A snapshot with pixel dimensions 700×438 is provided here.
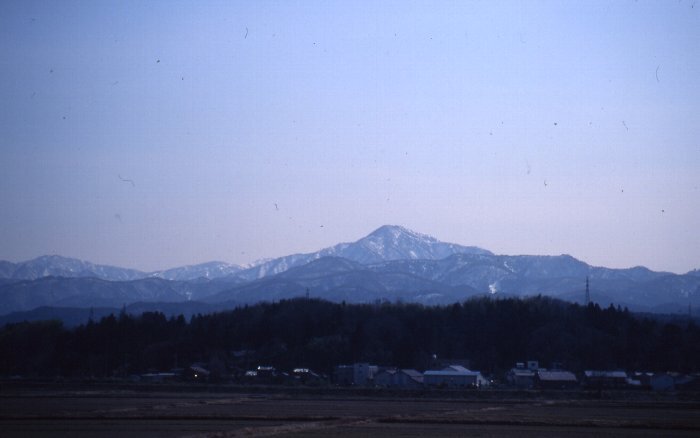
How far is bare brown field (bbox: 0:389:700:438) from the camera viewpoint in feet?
119

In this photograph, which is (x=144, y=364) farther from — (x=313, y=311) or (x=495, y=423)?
(x=495, y=423)

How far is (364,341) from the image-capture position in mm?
104125

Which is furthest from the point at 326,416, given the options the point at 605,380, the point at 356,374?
the point at 356,374

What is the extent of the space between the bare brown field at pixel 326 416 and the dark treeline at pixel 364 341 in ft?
116

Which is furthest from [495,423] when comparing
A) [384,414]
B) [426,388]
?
[426,388]

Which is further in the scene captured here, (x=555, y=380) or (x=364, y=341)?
(x=364, y=341)

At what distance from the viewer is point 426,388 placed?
78188 millimetres

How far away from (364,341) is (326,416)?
60292 mm

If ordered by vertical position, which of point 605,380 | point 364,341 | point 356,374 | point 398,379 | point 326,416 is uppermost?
point 364,341

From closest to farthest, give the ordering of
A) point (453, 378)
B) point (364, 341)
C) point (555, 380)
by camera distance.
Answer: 1. point (555, 380)
2. point (453, 378)
3. point (364, 341)

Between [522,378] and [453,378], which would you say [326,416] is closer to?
[453,378]

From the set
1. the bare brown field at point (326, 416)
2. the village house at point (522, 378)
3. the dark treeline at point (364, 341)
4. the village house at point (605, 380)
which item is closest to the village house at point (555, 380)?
the village house at point (522, 378)

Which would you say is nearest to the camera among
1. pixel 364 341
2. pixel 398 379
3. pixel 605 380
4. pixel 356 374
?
pixel 605 380

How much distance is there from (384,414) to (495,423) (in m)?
7.44
